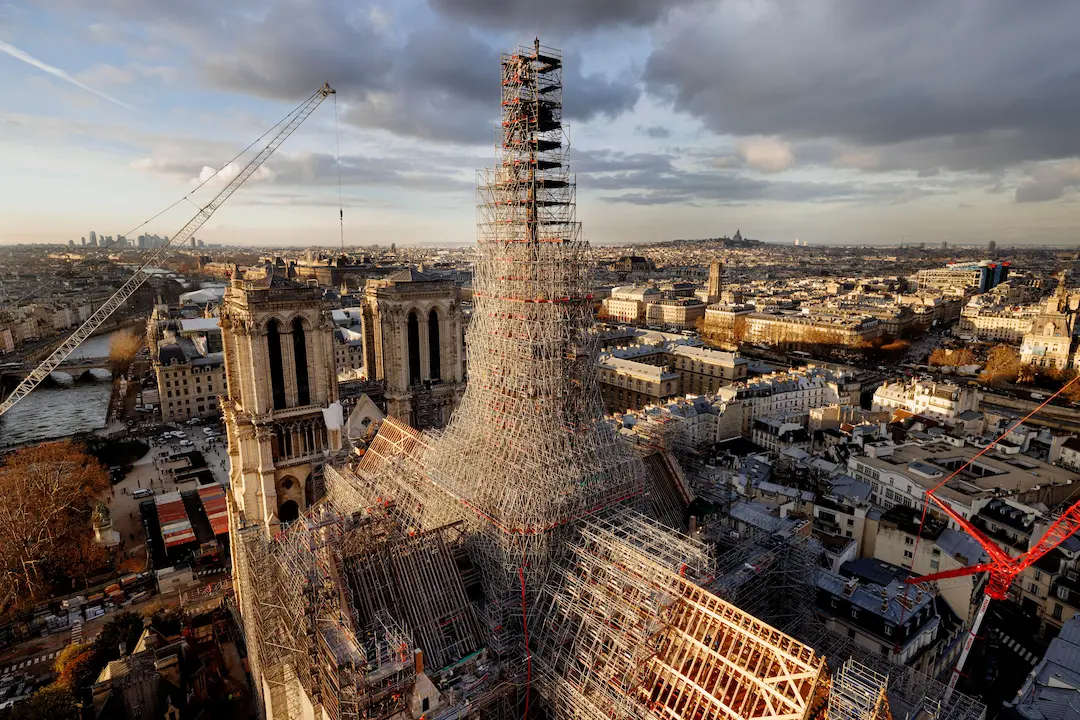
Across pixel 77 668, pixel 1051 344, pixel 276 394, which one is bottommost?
pixel 77 668

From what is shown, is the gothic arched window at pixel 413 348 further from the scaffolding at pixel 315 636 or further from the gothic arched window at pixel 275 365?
the scaffolding at pixel 315 636

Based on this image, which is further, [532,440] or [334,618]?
[532,440]

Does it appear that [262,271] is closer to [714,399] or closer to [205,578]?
[205,578]

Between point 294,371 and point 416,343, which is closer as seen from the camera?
point 294,371

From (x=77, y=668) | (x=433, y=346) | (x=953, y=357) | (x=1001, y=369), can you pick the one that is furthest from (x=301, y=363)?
(x=953, y=357)

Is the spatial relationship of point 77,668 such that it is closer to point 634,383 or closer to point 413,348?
point 413,348

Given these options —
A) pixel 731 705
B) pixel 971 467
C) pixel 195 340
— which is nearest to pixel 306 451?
pixel 731 705

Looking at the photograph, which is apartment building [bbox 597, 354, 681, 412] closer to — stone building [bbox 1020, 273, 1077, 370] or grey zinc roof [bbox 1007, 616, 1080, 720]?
grey zinc roof [bbox 1007, 616, 1080, 720]
